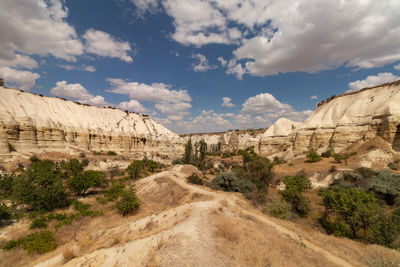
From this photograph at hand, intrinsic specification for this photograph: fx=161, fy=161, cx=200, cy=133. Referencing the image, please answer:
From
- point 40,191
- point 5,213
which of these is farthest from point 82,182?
point 5,213

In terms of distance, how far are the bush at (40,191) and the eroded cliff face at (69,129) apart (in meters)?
19.3

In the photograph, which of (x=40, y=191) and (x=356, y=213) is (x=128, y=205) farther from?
(x=356, y=213)

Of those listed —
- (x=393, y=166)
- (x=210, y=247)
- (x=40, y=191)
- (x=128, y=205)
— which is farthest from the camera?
(x=393, y=166)

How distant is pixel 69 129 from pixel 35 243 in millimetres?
38257

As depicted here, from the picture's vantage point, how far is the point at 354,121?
33.9 metres

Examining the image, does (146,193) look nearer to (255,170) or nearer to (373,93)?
(255,170)

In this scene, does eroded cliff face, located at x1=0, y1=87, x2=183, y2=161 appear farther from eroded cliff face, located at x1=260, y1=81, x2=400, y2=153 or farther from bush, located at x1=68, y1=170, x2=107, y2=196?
eroded cliff face, located at x1=260, y1=81, x2=400, y2=153

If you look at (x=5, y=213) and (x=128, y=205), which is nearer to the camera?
(x=5, y=213)

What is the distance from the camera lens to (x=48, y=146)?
110 ft

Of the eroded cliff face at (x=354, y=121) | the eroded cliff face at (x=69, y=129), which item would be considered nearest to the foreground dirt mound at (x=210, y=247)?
the eroded cliff face at (x=354, y=121)

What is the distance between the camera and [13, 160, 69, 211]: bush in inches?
555

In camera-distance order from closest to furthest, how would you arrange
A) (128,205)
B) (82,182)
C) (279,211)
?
(279,211) < (128,205) < (82,182)

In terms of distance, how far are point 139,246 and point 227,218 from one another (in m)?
5.25

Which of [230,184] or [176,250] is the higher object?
[176,250]
